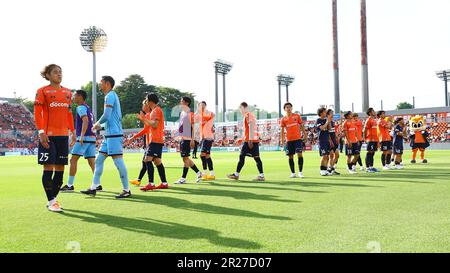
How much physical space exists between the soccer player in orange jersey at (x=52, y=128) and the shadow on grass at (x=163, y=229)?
0.65 metres

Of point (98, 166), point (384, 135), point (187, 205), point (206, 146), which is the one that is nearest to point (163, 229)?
point (187, 205)

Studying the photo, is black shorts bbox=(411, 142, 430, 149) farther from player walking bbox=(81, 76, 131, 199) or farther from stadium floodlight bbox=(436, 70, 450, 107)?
stadium floodlight bbox=(436, 70, 450, 107)

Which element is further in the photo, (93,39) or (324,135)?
(93,39)

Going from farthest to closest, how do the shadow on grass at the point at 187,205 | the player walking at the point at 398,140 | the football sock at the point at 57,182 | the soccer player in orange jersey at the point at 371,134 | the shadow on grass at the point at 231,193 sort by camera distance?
the player walking at the point at 398,140 → the soccer player in orange jersey at the point at 371,134 → the shadow on grass at the point at 231,193 → the football sock at the point at 57,182 → the shadow on grass at the point at 187,205

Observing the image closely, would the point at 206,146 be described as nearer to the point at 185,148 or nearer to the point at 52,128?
the point at 185,148

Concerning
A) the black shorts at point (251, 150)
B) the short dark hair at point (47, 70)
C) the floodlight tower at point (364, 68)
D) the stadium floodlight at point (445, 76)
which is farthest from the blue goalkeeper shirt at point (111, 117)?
the stadium floodlight at point (445, 76)

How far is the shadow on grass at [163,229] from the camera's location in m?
4.01

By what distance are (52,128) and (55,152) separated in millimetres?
361

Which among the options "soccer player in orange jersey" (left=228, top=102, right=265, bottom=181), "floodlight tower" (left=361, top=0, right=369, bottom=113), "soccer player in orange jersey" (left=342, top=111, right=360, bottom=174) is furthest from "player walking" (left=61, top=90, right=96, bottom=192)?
"floodlight tower" (left=361, top=0, right=369, bottom=113)

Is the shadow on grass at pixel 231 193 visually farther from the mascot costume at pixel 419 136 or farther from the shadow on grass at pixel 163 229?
the mascot costume at pixel 419 136

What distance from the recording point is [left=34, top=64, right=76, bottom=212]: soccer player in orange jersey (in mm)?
6195

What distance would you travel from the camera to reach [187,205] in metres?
6.65

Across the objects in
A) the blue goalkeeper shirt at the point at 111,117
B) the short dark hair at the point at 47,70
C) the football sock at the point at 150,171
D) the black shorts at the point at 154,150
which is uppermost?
the short dark hair at the point at 47,70

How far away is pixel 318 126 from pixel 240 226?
26.8 feet
